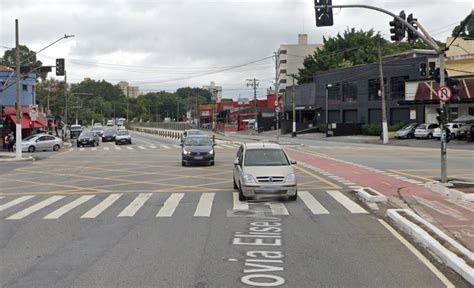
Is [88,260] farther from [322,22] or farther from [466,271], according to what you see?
[322,22]

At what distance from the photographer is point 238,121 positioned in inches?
4331

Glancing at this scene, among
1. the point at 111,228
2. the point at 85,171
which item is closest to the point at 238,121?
the point at 85,171

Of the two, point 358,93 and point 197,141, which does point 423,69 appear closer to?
point 197,141

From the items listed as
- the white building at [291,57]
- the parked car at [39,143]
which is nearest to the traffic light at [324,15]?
the parked car at [39,143]

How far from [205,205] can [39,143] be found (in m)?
34.9

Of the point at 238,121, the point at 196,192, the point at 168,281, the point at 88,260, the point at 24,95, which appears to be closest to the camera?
the point at 168,281

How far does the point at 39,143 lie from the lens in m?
46.5

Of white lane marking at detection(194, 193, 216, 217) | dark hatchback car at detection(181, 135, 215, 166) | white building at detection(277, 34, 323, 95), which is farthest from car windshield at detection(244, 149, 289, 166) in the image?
white building at detection(277, 34, 323, 95)

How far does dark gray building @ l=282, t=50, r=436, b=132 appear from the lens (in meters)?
65.3

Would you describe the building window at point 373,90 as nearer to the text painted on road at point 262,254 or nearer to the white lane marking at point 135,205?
the white lane marking at point 135,205

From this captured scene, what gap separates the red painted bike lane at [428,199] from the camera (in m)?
11.6

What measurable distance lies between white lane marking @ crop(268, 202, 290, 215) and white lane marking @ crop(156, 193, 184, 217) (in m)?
2.61

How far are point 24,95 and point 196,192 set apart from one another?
42758 mm

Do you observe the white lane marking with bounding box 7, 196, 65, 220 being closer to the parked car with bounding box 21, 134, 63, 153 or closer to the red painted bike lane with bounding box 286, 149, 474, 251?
the red painted bike lane with bounding box 286, 149, 474, 251
